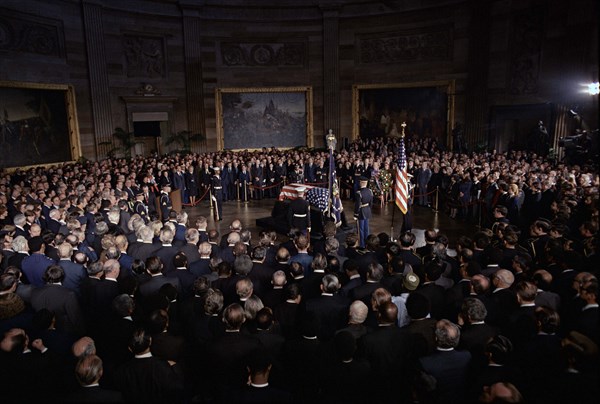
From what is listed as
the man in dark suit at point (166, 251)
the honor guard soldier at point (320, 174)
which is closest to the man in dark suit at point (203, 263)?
the man in dark suit at point (166, 251)

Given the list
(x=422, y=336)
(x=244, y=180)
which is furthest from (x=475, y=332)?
(x=244, y=180)

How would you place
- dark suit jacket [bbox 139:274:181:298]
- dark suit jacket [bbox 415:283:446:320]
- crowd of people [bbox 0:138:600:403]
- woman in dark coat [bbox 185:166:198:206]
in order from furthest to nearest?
woman in dark coat [bbox 185:166:198:206]
dark suit jacket [bbox 139:274:181:298]
dark suit jacket [bbox 415:283:446:320]
crowd of people [bbox 0:138:600:403]

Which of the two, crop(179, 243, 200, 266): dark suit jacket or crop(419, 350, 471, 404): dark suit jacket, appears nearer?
crop(419, 350, 471, 404): dark suit jacket

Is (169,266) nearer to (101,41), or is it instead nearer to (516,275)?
(516,275)

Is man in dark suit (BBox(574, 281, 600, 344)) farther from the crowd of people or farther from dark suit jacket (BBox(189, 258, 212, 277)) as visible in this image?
dark suit jacket (BBox(189, 258, 212, 277))

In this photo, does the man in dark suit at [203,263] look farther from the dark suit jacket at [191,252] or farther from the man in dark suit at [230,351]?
the man in dark suit at [230,351]

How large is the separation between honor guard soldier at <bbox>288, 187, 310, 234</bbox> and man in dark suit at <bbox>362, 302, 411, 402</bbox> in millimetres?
7412

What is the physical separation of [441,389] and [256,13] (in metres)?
26.2

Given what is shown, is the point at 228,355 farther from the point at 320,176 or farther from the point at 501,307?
the point at 320,176

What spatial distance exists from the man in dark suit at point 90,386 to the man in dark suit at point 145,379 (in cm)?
29

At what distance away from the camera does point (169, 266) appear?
23.2 feet

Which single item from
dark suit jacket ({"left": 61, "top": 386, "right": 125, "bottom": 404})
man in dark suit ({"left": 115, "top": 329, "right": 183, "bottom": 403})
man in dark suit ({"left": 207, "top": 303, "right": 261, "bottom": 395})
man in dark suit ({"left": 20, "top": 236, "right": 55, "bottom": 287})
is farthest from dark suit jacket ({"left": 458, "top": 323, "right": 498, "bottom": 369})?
man in dark suit ({"left": 20, "top": 236, "right": 55, "bottom": 287})

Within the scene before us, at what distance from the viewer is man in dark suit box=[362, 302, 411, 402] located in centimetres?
422

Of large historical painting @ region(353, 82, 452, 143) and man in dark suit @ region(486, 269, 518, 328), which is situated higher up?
large historical painting @ region(353, 82, 452, 143)
